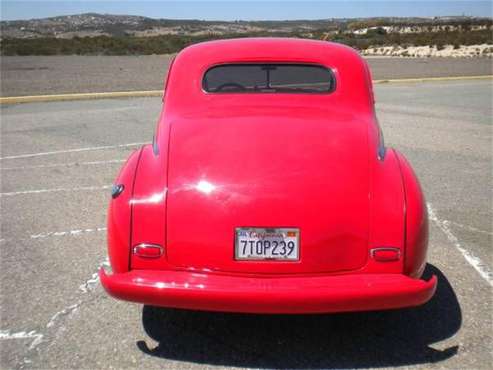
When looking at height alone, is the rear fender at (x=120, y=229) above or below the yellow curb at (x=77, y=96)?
above

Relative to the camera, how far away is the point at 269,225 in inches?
108

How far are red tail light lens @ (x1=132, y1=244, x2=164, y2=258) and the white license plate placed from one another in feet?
1.32

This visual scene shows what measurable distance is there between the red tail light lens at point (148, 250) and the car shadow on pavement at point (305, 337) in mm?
605

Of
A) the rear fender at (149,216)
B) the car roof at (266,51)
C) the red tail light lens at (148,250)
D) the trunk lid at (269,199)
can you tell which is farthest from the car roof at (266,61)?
the red tail light lens at (148,250)

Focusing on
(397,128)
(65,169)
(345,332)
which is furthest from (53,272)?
(397,128)

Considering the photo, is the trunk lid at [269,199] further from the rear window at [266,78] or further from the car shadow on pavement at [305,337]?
the rear window at [266,78]

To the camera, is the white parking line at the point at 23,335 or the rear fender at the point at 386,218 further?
the white parking line at the point at 23,335

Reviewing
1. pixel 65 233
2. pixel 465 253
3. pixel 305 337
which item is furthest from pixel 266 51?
pixel 65 233

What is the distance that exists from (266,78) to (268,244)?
1862 millimetres

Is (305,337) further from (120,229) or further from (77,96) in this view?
(77,96)

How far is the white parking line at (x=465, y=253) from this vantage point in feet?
13.1

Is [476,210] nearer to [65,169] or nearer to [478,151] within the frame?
[478,151]

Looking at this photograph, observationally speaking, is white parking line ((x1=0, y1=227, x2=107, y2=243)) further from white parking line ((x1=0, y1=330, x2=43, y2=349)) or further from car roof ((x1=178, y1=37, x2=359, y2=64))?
car roof ((x1=178, y1=37, x2=359, y2=64))

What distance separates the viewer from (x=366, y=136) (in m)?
3.32
